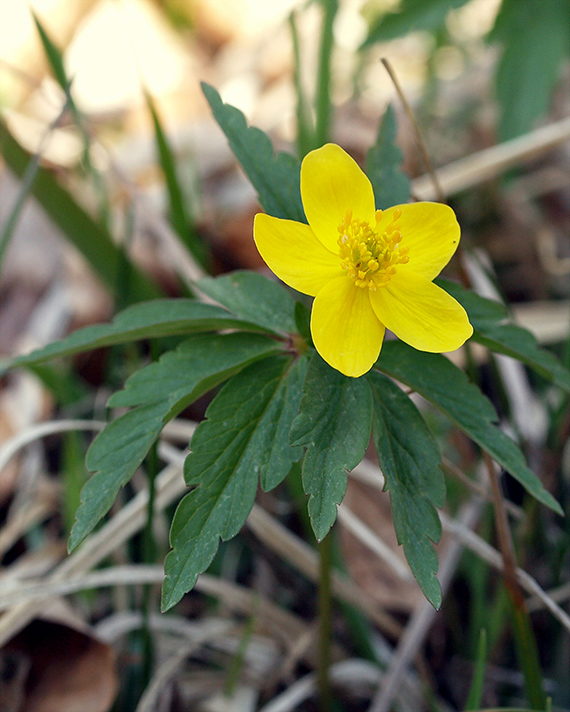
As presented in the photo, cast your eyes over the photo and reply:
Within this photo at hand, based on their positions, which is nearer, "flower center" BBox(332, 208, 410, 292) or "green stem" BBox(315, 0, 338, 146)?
"flower center" BBox(332, 208, 410, 292)

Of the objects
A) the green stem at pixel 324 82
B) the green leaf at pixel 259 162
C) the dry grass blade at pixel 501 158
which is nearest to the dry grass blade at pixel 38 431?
the green leaf at pixel 259 162

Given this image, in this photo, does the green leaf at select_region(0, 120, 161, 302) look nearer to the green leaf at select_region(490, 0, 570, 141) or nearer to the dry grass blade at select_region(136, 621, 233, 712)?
the dry grass blade at select_region(136, 621, 233, 712)

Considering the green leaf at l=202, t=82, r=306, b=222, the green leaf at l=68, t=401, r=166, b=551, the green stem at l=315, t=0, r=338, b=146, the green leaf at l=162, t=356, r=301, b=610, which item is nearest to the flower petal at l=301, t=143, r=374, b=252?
the green leaf at l=202, t=82, r=306, b=222

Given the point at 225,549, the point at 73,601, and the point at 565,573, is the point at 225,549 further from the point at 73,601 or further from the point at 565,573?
the point at 565,573

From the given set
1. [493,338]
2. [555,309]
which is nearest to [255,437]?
[493,338]

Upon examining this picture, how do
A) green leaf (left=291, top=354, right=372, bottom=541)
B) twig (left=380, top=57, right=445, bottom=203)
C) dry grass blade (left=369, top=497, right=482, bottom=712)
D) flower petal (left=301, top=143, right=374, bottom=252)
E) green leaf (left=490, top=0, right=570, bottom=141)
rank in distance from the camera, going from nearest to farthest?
green leaf (left=291, top=354, right=372, bottom=541) → flower petal (left=301, top=143, right=374, bottom=252) → twig (left=380, top=57, right=445, bottom=203) → dry grass blade (left=369, top=497, right=482, bottom=712) → green leaf (left=490, top=0, right=570, bottom=141)

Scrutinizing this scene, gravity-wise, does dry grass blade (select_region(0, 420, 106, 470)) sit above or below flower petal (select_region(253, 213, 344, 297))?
below
